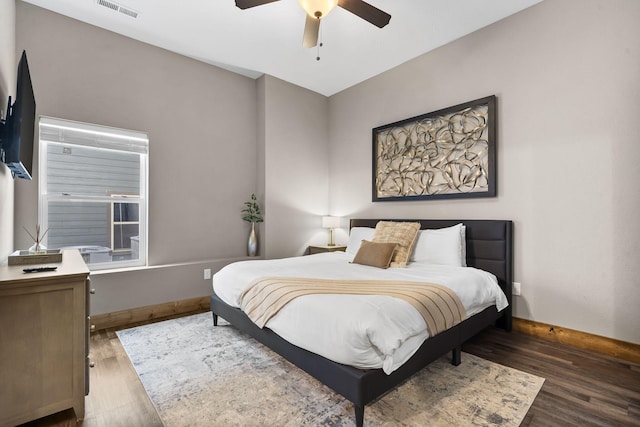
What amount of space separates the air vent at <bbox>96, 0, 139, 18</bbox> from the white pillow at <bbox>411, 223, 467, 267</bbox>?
3.68m

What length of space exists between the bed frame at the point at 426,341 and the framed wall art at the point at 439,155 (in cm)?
41

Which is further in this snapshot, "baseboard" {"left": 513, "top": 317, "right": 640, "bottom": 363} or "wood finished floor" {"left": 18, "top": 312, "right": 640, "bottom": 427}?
"baseboard" {"left": 513, "top": 317, "right": 640, "bottom": 363}

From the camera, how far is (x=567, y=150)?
8.73 feet

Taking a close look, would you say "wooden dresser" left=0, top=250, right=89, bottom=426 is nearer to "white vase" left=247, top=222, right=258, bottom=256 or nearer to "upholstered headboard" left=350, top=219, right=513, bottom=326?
"white vase" left=247, top=222, right=258, bottom=256

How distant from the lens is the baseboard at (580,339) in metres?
2.34

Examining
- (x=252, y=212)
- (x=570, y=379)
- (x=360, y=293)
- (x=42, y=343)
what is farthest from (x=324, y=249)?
(x=42, y=343)

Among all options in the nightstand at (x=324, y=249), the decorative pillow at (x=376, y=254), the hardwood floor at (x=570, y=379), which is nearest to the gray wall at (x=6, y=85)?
the decorative pillow at (x=376, y=254)

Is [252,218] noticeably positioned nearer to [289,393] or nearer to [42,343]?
[289,393]

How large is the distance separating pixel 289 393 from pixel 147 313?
7.22 feet

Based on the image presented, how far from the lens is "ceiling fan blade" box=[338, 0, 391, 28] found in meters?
2.30

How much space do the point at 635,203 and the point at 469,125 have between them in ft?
4.97

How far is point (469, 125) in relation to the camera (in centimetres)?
326

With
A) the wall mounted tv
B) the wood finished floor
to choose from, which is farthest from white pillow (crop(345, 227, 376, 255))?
the wall mounted tv

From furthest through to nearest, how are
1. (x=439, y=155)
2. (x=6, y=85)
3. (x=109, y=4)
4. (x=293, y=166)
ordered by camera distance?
(x=293, y=166), (x=439, y=155), (x=109, y=4), (x=6, y=85)
